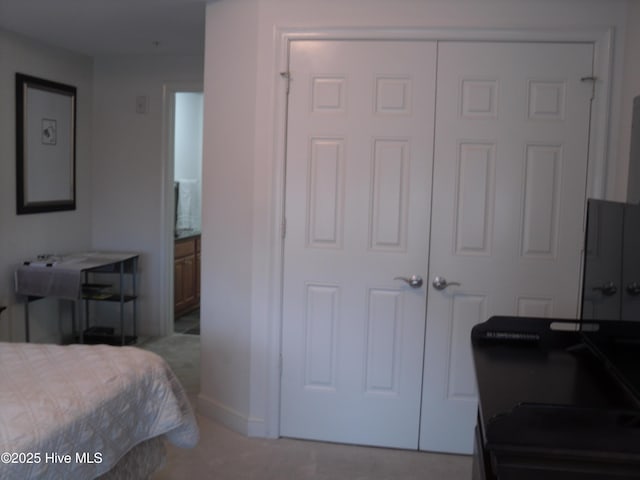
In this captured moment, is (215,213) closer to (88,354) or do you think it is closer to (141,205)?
(88,354)

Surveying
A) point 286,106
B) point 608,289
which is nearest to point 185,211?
point 286,106

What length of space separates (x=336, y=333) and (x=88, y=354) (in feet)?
4.31

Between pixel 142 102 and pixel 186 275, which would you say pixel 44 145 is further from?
pixel 186 275

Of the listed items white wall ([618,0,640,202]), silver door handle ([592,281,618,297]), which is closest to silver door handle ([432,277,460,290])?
white wall ([618,0,640,202])

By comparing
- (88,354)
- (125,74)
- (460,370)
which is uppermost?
(125,74)

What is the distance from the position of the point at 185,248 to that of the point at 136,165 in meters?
1.06

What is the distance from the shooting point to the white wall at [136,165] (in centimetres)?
478

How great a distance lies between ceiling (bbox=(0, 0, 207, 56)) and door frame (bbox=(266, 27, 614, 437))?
0.71 m

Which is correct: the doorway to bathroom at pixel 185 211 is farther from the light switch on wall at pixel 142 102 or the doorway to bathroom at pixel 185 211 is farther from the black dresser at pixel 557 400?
the black dresser at pixel 557 400

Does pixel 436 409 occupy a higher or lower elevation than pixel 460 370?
lower

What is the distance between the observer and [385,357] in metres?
3.10

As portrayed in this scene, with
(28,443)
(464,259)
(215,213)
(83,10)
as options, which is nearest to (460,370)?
(464,259)

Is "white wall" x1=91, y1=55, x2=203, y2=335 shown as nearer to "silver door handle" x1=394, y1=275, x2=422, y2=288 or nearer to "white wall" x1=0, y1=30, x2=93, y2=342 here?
"white wall" x1=0, y1=30, x2=93, y2=342

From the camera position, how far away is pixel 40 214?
4395 millimetres
